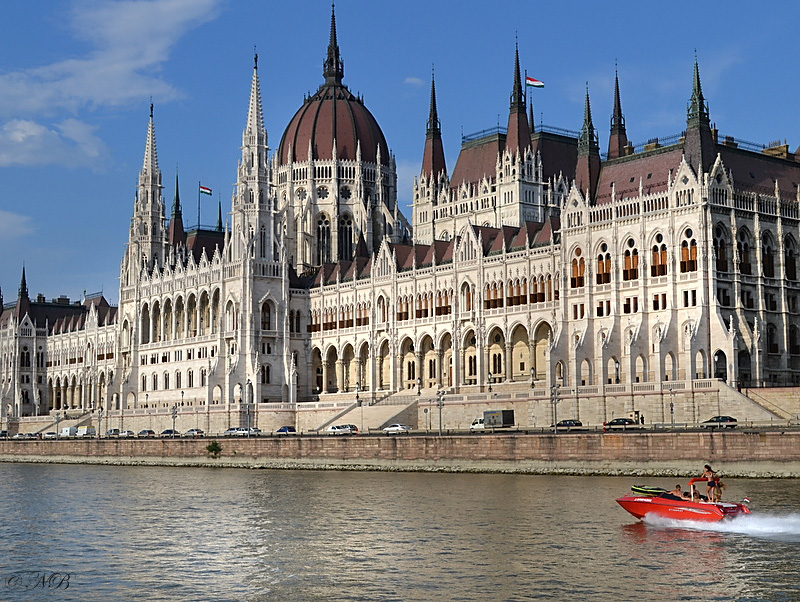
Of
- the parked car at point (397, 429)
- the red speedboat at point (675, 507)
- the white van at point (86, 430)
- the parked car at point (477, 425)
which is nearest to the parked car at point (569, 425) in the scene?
the parked car at point (477, 425)

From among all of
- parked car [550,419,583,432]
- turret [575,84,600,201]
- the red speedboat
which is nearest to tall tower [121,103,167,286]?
turret [575,84,600,201]

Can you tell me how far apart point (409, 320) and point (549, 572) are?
276 ft

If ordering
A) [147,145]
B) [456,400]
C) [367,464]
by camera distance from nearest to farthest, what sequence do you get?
[367,464] → [456,400] → [147,145]

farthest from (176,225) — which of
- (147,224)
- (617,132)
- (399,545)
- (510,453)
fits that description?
(399,545)

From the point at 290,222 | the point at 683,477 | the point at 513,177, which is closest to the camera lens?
the point at 683,477

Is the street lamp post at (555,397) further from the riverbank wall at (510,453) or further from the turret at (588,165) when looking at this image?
the turret at (588,165)

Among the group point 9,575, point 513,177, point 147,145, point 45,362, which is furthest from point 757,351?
point 45,362

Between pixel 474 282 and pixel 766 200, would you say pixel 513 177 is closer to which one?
pixel 474 282

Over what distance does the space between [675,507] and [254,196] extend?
305 ft

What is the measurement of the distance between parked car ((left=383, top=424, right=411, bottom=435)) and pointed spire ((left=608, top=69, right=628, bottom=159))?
104ft

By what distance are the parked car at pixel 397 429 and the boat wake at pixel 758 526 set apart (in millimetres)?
45404

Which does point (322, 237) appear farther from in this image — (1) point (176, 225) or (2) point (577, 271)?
(2) point (577, 271)

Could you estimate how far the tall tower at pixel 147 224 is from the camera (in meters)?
162

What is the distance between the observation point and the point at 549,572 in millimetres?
42844
